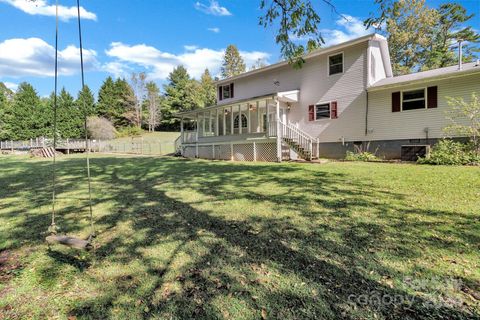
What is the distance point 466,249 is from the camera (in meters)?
2.73

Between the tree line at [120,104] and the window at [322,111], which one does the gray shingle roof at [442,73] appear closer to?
the window at [322,111]

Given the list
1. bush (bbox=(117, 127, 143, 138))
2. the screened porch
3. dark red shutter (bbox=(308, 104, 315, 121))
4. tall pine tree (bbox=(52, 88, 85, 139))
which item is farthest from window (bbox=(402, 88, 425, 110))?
tall pine tree (bbox=(52, 88, 85, 139))

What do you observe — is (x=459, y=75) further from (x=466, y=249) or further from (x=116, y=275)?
(x=116, y=275)

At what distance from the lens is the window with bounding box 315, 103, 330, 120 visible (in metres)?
14.4

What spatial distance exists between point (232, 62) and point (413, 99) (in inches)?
1471

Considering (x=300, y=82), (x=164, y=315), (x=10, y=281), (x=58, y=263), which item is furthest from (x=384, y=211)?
(x=300, y=82)

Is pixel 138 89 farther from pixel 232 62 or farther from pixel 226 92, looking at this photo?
pixel 226 92

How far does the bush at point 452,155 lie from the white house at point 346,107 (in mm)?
1053

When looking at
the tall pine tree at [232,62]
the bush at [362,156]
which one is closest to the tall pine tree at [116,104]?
the tall pine tree at [232,62]

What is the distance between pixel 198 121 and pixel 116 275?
16.6 metres

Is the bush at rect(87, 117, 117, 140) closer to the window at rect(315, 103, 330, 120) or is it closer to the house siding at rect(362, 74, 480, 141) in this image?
the window at rect(315, 103, 330, 120)

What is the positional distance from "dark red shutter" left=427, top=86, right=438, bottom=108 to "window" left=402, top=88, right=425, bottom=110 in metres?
0.22

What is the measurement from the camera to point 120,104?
4744 centimetres

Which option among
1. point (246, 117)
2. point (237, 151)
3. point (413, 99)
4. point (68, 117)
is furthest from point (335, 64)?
point (68, 117)
